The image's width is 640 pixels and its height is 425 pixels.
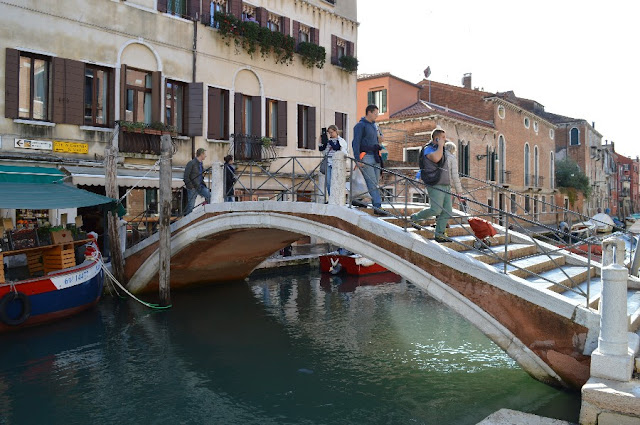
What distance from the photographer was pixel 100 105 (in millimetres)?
11453

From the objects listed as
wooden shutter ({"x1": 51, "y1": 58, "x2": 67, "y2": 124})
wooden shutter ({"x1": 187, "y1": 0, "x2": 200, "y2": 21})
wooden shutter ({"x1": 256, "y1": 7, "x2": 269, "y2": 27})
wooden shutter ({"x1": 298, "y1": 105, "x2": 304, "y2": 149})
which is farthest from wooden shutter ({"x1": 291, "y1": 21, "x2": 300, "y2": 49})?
wooden shutter ({"x1": 51, "y1": 58, "x2": 67, "y2": 124})

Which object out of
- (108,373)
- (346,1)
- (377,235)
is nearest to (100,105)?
(108,373)

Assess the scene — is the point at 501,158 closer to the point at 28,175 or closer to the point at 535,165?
the point at 535,165

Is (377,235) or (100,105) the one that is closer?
(377,235)

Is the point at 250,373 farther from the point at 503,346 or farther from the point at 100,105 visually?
the point at 100,105

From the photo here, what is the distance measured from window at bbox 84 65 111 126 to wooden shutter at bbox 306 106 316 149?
5.89 m

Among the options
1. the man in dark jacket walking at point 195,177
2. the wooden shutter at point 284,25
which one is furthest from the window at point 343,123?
the man in dark jacket walking at point 195,177

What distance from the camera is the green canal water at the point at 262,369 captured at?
17.3 feet

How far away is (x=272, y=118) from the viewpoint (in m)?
14.9

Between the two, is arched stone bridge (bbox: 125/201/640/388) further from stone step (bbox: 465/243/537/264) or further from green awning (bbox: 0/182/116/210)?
green awning (bbox: 0/182/116/210)

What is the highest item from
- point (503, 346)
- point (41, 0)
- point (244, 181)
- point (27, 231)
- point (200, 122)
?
point (41, 0)

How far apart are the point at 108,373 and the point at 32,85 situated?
6.70m

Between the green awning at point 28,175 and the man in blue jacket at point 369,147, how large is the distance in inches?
213

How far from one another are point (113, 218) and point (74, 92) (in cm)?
285
